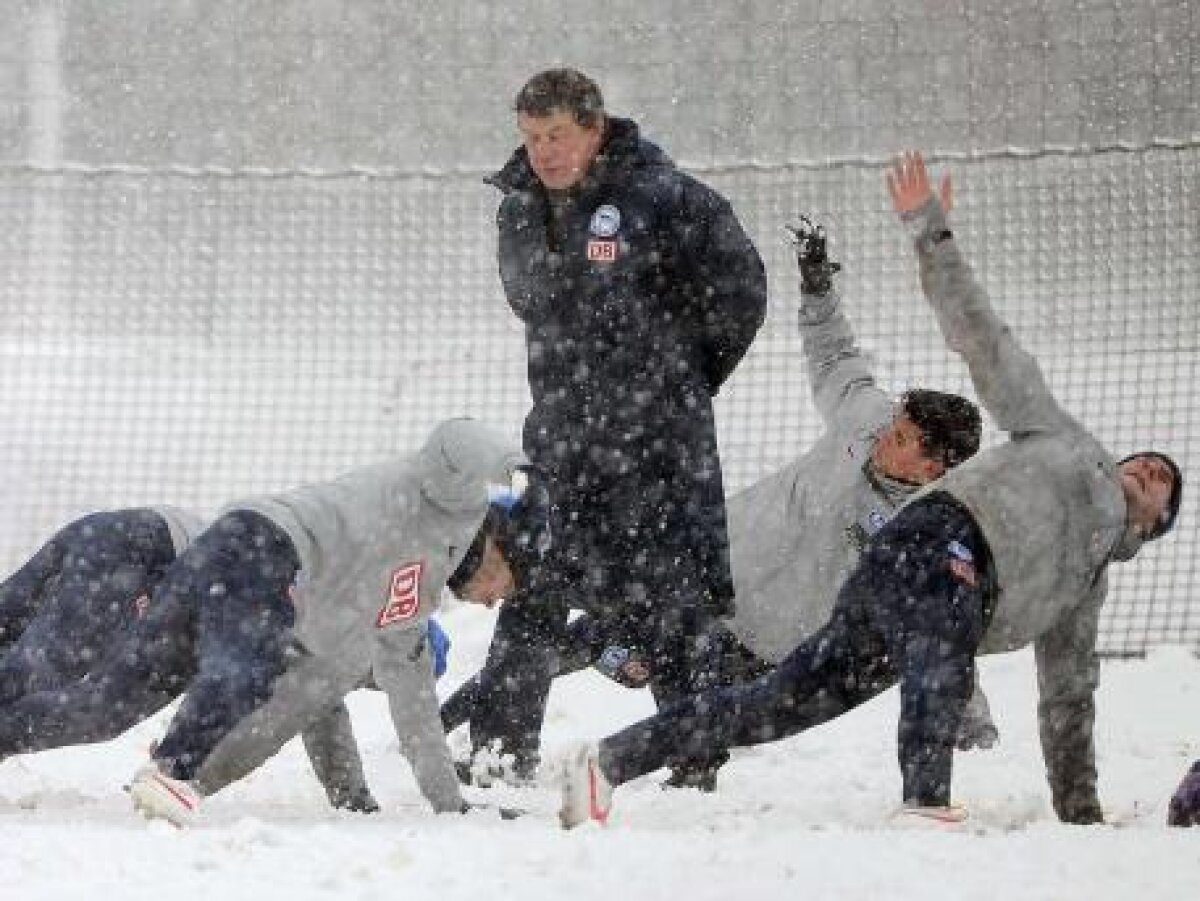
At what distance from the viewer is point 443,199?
12898 mm

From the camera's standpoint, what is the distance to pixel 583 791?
436 centimetres

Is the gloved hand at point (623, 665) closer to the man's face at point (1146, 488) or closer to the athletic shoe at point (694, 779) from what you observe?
the athletic shoe at point (694, 779)

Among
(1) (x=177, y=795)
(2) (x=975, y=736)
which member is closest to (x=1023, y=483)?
(1) (x=177, y=795)

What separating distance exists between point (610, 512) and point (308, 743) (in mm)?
972

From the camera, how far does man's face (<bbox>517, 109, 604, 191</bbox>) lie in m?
5.29

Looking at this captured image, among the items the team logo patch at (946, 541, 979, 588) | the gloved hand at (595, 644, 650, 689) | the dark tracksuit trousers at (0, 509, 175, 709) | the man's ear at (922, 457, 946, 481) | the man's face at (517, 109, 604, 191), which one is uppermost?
the man's face at (517, 109, 604, 191)

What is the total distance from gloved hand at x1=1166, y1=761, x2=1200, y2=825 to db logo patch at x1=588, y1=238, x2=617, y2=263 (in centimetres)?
188

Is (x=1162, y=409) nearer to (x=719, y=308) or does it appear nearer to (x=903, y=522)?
(x=719, y=308)

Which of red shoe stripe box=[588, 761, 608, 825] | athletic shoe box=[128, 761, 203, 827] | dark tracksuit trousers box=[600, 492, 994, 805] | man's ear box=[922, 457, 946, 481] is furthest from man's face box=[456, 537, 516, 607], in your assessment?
man's ear box=[922, 457, 946, 481]

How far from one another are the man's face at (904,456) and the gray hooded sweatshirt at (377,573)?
3.81 feet

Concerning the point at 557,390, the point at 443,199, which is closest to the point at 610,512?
the point at 557,390

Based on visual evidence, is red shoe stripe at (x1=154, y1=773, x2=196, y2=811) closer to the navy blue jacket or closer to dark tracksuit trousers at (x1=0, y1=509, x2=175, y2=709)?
dark tracksuit trousers at (x1=0, y1=509, x2=175, y2=709)

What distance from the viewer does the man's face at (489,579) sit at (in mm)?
4867

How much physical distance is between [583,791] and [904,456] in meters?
1.60
